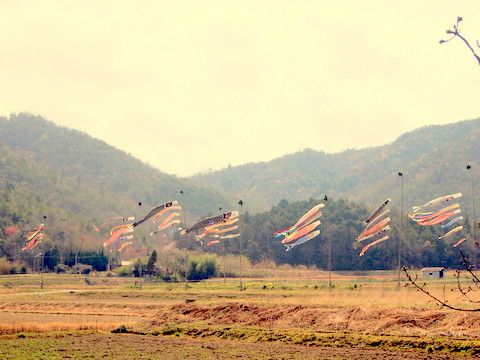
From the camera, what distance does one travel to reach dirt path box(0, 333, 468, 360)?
3466cm

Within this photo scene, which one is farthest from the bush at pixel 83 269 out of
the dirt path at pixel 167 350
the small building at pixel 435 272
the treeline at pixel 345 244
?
the dirt path at pixel 167 350

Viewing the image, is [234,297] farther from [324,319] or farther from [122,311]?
[324,319]

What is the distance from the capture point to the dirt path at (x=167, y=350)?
3466 cm

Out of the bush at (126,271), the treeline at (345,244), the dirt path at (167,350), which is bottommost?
the dirt path at (167,350)

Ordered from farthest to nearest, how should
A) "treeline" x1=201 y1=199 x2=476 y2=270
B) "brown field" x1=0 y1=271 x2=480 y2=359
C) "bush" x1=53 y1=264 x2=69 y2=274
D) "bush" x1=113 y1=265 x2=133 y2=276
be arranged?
"treeline" x1=201 y1=199 x2=476 y2=270 < "bush" x1=53 y1=264 x2=69 y2=274 < "bush" x1=113 y1=265 x2=133 y2=276 < "brown field" x1=0 y1=271 x2=480 y2=359

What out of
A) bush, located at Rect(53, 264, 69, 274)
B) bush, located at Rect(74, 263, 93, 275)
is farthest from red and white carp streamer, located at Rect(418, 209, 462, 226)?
bush, located at Rect(53, 264, 69, 274)

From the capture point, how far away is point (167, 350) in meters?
37.9

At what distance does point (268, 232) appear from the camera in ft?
587

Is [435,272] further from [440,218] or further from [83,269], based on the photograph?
[83,269]

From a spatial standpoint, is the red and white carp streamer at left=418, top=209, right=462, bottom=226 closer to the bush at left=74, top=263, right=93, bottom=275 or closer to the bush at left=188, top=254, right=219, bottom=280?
the bush at left=188, top=254, right=219, bottom=280

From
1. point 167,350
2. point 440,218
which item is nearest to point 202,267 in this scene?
point 440,218

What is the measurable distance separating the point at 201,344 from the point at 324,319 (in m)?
10.7

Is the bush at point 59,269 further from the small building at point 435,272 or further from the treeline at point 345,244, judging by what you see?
the small building at point 435,272

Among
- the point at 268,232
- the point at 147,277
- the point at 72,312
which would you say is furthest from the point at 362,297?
the point at 268,232
